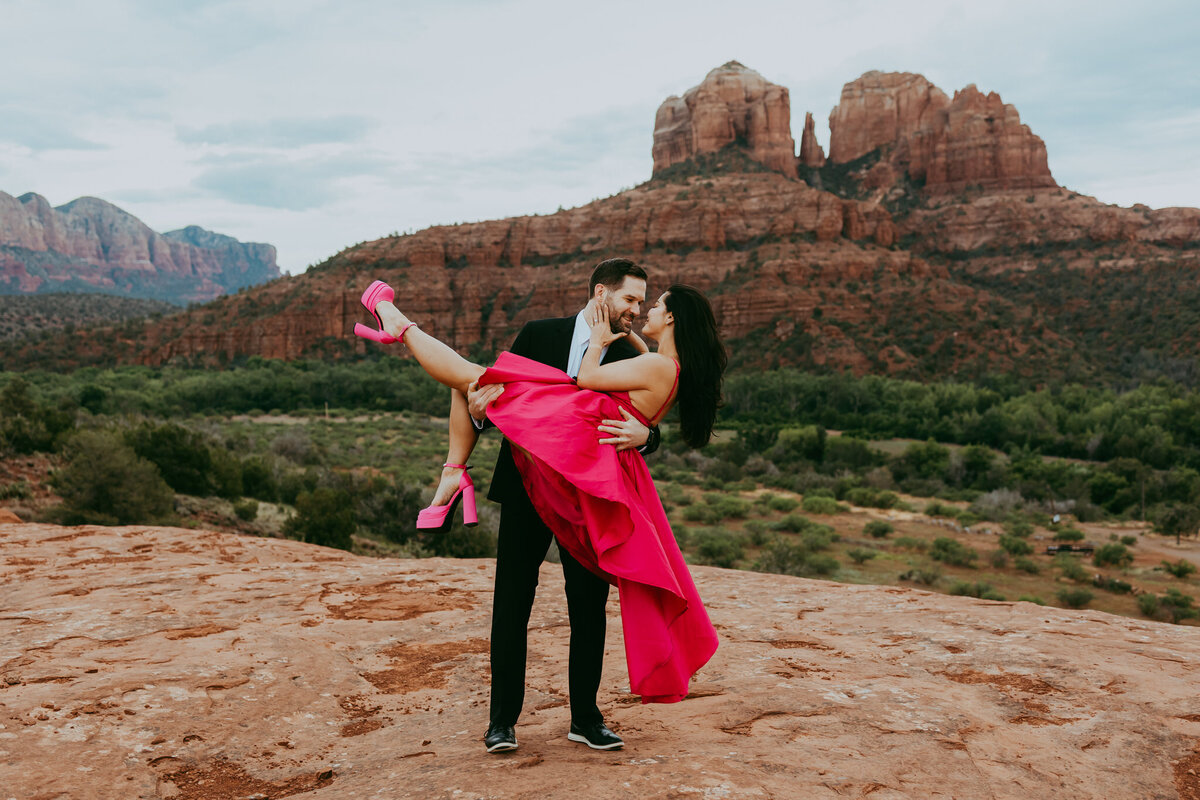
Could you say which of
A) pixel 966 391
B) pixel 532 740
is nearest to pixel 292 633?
pixel 532 740

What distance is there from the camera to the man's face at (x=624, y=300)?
9.27ft

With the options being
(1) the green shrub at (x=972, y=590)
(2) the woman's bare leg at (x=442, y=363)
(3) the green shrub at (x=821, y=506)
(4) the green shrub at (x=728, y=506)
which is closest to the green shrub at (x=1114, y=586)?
(1) the green shrub at (x=972, y=590)

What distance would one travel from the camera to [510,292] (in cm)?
6894

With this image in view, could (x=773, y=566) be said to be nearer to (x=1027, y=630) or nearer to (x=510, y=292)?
(x=1027, y=630)

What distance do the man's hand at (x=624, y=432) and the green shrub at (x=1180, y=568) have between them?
61.4 ft

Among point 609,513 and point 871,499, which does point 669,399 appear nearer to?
point 609,513

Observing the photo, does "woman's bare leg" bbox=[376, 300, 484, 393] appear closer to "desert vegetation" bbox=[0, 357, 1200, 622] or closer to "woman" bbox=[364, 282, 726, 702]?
"woman" bbox=[364, 282, 726, 702]

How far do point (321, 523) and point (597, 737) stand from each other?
398 inches

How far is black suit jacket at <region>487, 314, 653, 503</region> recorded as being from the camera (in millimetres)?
2939

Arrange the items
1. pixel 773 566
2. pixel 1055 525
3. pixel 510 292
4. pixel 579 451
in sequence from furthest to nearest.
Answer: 1. pixel 510 292
2. pixel 1055 525
3. pixel 773 566
4. pixel 579 451

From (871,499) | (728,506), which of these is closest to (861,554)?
(728,506)

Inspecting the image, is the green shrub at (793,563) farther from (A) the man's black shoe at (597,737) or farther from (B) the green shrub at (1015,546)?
(A) the man's black shoe at (597,737)

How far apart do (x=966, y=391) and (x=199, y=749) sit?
4512 centimetres

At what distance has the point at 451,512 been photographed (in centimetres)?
304
